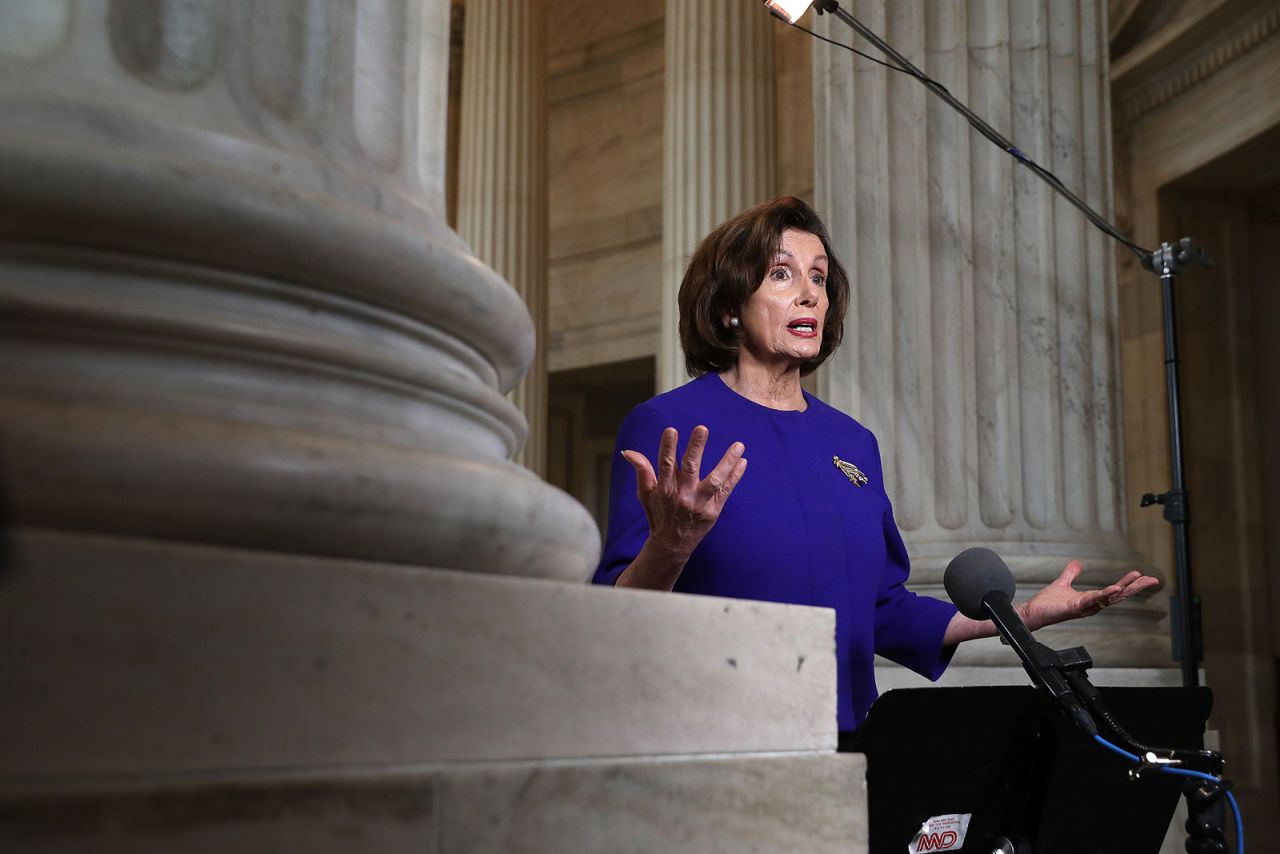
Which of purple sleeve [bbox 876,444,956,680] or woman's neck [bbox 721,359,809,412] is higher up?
woman's neck [bbox 721,359,809,412]

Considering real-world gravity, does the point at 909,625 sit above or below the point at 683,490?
below

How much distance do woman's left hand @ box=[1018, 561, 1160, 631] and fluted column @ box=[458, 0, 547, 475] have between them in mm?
10121

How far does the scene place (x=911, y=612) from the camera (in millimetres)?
3658

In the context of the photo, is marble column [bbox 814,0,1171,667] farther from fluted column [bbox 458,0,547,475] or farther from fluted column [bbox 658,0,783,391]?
fluted column [bbox 458,0,547,475]

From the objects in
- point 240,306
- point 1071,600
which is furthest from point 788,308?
point 240,306

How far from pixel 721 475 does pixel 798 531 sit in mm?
940

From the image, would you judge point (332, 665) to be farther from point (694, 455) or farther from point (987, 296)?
point (987, 296)

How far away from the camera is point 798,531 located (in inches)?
128

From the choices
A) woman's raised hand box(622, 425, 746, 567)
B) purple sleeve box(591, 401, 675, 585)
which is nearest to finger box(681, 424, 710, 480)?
woman's raised hand box(622, 425, 746, 567)

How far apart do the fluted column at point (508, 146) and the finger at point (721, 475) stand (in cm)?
1094

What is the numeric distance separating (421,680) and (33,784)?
0.43m

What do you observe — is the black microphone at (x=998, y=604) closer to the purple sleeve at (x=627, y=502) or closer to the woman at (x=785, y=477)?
the woman at (x=785, y=477)

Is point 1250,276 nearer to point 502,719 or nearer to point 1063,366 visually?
point 1063,366

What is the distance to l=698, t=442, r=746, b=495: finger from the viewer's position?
2.32 metres
